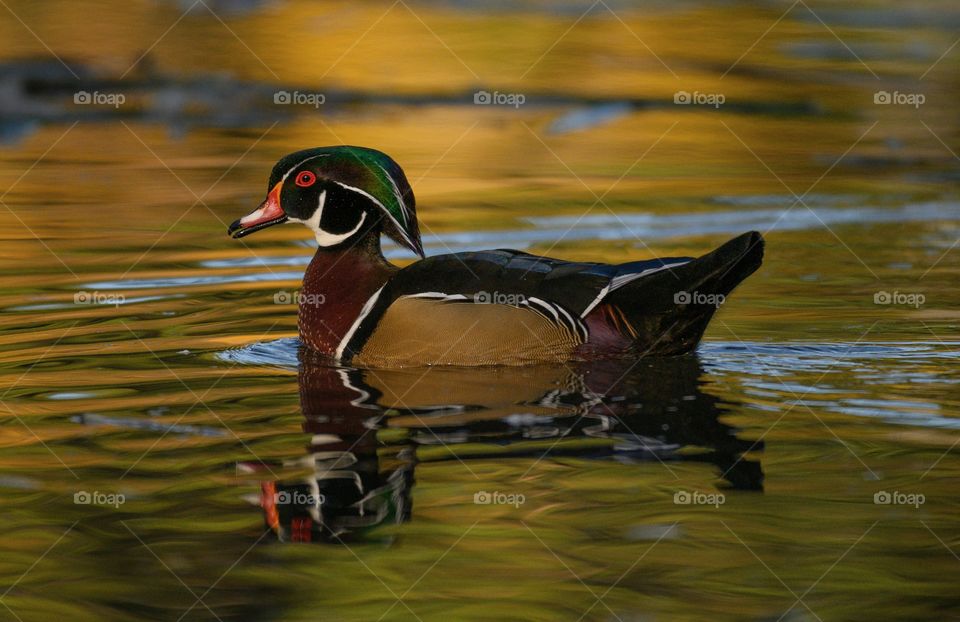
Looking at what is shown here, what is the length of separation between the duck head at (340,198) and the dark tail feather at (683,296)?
138 cm

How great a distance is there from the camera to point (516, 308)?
8.40m

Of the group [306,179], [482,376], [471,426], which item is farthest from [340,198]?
[471,426]

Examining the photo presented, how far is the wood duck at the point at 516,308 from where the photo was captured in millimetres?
8203

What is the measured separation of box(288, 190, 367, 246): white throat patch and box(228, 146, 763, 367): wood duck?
0.29 metres

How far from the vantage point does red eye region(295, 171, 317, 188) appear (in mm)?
9156

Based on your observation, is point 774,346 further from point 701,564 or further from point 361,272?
point 701,564

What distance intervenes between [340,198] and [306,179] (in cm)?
23

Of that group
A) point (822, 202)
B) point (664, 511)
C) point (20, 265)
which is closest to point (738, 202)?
point (822, 202)

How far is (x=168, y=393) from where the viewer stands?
806 centimetres

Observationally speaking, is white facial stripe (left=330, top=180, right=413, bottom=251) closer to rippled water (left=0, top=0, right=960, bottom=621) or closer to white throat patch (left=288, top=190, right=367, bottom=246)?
white throat patch (left=288, top=190, right=367, bottom=246)

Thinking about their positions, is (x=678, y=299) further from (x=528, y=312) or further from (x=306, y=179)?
(x=306, y=179)

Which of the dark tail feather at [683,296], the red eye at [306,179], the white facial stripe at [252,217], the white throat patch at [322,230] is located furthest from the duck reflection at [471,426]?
the red eye at [306,179]

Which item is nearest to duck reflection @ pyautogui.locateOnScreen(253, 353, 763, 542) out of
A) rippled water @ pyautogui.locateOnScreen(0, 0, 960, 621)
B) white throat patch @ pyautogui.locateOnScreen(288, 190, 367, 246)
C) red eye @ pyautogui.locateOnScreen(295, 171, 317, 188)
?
rippled water @ pyautogui.locateOnScreen(0, 0, 960, 621)

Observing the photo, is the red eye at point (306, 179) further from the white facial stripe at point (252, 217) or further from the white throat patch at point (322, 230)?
the white facial stripe at point (252, 217)
